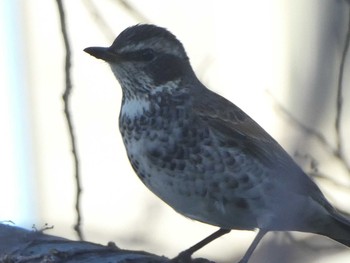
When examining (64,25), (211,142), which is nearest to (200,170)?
(211,142)

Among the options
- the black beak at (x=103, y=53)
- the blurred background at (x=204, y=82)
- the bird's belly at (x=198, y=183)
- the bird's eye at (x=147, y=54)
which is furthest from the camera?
the bird's eye at (x=147, y=54)

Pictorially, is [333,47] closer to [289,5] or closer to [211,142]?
[289,5]

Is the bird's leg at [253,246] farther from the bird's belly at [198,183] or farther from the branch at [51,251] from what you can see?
the branch at [51,251]

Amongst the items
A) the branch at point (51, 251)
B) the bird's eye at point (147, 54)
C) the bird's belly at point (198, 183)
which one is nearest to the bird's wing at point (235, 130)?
the bird's belly at point (198, 183)

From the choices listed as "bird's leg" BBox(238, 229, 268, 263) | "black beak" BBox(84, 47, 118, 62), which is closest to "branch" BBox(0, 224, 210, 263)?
"bird's leg" BBox(238, 229, 268, 263)

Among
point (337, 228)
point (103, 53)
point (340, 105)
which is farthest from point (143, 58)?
point (340, 105)

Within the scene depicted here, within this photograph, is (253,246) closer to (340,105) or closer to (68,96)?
(68,96)

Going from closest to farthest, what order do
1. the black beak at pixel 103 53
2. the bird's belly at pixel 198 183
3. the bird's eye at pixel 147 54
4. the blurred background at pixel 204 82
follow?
the blurred background at pixel 204 82 → the bird's belly at pixel 198 183 → the black beak at pixel 103 53 → the bird's eye at pixel 147 54
